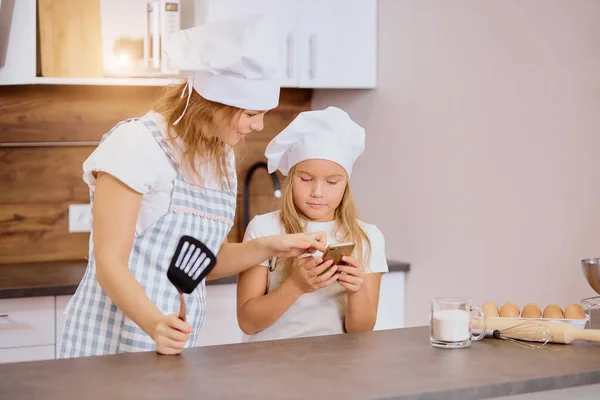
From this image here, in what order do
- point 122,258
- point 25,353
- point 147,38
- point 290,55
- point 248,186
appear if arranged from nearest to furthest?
1. point 122,258
2. point 25,353
3. point 147,38
4. point 290,55
5. point 248,186

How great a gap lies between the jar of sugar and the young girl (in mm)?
333

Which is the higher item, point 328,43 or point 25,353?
point 328,43

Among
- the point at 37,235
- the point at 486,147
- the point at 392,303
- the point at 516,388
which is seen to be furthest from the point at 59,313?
the point at 516,388

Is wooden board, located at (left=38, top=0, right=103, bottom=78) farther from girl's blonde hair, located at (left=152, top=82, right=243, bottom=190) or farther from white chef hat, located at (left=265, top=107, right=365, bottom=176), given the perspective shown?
girl's blonde hair, located at (left=152, top=82, right=243, bottom=190)

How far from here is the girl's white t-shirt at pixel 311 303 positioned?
2.04 metres

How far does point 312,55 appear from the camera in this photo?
3.16m

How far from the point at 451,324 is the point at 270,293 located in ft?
1.68

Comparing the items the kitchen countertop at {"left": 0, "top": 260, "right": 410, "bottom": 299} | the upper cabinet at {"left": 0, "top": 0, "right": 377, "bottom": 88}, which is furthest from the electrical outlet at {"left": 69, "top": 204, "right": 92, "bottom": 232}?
the upper cabinet at {"left": 0, "top": 0, "right": 377, "bottom": 88}

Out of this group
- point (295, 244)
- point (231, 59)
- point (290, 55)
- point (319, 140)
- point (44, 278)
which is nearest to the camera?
point (231, 59)

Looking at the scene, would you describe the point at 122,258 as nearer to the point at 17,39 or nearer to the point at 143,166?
the point at 143,166

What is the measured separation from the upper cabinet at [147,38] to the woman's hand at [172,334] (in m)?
1.63

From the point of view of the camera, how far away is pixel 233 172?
197 centimetres

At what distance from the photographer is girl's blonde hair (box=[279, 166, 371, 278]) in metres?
2.10

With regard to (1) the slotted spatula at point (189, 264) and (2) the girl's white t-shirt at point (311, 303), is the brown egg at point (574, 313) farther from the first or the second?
(1) the slotted spatula at point (189, 264)
